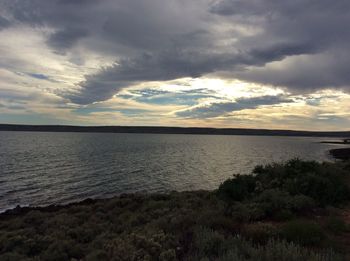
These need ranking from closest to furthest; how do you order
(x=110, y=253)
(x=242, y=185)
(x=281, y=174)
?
(x=110, y=253)
(x=242, y=185)
(x=281, y=174)

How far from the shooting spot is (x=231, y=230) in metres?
7.74

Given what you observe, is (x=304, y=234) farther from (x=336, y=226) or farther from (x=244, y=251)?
(x=244, y=251)

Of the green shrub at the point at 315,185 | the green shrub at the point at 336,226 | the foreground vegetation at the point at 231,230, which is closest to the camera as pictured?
the foreground vegetation at the point at 231,230

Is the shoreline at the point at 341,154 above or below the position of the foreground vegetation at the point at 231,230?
below

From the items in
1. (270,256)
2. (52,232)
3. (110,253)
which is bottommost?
Result: (52,232)

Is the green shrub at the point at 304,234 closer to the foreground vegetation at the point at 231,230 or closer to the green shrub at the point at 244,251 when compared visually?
the foreground vegetation at the point at 231,230

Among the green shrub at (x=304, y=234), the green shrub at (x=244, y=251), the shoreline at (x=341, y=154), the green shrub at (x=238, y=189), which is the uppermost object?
the green shrub at (x=244, y=251)

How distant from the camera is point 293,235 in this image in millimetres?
6992

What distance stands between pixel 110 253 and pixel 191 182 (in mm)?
26212

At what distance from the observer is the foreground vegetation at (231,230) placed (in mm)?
5887

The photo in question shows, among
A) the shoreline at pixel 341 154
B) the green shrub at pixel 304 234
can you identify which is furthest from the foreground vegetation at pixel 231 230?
the shoreline at pixel 341 154

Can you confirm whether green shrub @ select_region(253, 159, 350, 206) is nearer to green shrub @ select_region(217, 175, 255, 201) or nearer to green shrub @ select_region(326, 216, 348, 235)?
green shrub @ select_region(217, 175, 255, 201)

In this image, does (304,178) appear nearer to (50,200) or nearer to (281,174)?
(281,174)

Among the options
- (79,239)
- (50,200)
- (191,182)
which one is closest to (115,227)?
(79,239)
